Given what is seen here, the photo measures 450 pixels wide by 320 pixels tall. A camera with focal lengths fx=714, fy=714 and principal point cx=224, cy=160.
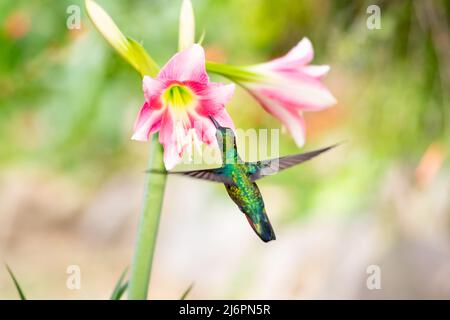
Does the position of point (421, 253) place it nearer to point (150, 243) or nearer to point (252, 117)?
point (252, 117)

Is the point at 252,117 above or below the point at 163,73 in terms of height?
below

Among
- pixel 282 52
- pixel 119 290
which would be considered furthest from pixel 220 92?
pixel 282 52

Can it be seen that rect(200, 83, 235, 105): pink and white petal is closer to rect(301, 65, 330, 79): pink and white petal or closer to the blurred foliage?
rect(301, 65, 330, 79): pink and white petal

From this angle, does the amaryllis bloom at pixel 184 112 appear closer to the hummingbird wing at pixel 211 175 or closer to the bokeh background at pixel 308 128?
the hummingbird wing at pixel 211 175

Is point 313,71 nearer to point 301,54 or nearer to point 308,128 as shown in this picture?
point 301,54

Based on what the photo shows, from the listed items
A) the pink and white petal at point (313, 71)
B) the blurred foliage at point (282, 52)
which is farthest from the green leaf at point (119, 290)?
the blurred foliage at point (282, 52)
